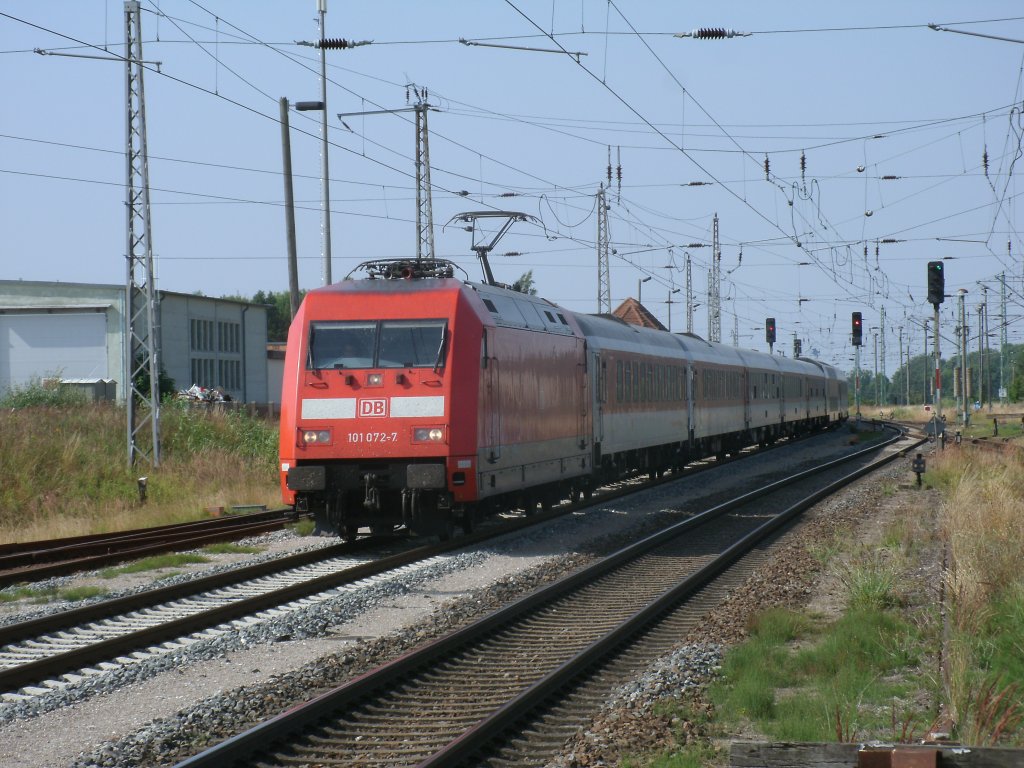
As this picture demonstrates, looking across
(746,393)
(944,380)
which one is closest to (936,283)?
(746,393)

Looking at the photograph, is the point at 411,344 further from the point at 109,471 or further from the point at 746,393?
the point at 746,393

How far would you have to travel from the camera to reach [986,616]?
9094mm

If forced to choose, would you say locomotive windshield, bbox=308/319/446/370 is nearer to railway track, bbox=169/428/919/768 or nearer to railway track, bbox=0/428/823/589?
railway track, bbox=0/428/823/589

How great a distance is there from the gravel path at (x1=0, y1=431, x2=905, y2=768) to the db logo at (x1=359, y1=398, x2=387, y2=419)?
186 cm

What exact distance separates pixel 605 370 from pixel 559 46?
597 cm

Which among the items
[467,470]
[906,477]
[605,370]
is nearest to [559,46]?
[605,370]

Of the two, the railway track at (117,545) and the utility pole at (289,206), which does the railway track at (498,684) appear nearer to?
the railway track at (117,545)

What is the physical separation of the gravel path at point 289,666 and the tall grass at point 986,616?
170 centimetres

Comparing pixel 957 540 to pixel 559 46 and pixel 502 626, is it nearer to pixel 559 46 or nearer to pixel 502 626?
pixel 502 626

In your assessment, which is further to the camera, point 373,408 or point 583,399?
point 583,399

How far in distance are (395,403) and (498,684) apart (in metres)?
6.73

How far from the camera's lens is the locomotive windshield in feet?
49.3

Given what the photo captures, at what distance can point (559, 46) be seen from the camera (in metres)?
19.4

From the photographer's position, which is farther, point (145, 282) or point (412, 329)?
point (145, 282)
